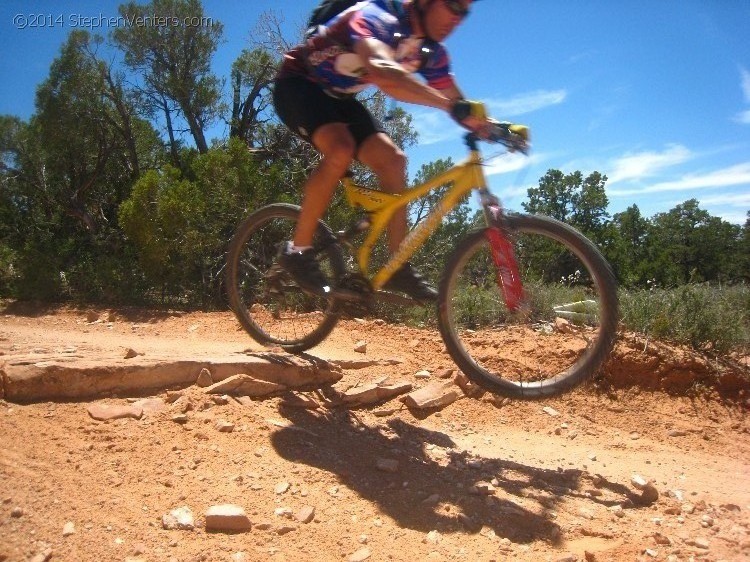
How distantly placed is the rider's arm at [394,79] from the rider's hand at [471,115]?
1.7 inches

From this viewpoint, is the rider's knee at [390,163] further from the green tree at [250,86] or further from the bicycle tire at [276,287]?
the green tree at [250,86]

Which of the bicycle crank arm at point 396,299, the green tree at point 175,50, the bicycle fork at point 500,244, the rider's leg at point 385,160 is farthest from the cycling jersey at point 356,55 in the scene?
the green tree at point 175,50

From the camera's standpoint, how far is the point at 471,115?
261 cm

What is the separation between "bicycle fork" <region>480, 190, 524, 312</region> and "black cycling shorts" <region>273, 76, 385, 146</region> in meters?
0.84

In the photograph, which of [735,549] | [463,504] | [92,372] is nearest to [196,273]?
[92,372]

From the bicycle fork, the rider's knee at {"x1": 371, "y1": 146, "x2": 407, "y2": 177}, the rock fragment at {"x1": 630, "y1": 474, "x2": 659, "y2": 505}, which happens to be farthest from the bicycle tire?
the rock fragment at {"x1": 630, "y1": 474, "x2": 659, "y2": 505}

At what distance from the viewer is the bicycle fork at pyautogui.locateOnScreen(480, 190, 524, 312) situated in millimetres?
2861

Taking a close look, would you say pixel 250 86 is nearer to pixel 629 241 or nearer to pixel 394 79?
pixel 394 79

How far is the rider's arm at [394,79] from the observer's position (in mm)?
2602

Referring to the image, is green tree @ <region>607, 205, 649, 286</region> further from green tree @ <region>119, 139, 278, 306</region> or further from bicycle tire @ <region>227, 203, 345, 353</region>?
bicycle tire @ <region>227, 203, 345, 353</region>

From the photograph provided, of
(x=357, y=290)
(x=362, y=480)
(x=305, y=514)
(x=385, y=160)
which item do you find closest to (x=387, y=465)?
(x=362, y=480)

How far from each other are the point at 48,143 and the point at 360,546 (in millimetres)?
9045

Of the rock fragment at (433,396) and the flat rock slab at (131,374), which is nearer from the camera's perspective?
Result: the flat rock slab at (131,374)

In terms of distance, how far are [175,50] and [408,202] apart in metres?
9.63
